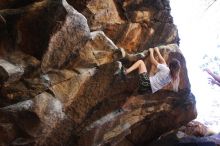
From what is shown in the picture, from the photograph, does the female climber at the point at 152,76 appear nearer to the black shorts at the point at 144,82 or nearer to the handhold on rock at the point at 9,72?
the black shorts at the point at 144,82

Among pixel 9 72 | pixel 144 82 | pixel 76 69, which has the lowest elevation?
pixel 144 82

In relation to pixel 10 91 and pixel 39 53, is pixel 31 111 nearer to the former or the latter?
pixel 10 91

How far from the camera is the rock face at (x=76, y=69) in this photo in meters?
7.82

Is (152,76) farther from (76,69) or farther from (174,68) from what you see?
(76,69)

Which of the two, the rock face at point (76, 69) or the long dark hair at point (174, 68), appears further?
the long dark hair at point (174, 68)

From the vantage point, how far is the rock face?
25.7 ft

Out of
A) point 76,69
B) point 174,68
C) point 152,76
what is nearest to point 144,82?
point 152,76

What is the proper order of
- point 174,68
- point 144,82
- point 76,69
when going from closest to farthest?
point 76,69, point 144,82, point 174,68

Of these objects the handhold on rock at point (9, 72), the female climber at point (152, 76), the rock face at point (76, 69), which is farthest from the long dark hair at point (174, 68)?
the handhold on rock at point (9, 72)

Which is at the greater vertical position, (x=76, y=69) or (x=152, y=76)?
(x=76, y=69)

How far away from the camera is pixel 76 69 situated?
8711 millimetres

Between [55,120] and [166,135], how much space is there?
22.1ft

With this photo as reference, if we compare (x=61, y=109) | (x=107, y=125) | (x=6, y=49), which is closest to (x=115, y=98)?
(x=107, y=125)

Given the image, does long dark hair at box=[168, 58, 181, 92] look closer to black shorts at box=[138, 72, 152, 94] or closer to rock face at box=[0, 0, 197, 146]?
rock face at box=[0, 0, 197, 146]
